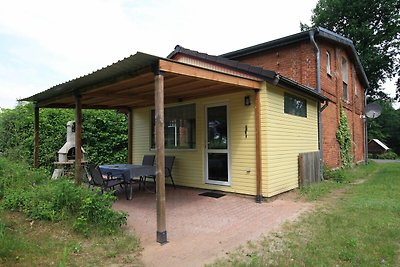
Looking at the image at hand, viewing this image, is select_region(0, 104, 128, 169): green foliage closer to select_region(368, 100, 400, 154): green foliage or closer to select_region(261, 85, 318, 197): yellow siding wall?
select_region(261, 85, 318, 197): yellow siding wall

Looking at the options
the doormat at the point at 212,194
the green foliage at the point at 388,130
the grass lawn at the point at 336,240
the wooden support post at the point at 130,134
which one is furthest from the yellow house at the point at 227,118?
the green foliage at the point at 388,130

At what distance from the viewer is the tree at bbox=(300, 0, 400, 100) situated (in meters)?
22.0

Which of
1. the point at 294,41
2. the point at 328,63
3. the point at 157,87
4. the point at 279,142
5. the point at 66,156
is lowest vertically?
the point at 66,156

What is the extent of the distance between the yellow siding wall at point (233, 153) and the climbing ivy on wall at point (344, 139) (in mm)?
6707

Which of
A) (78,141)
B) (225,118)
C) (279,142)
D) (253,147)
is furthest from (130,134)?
(279,142)

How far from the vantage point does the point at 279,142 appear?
273 inches

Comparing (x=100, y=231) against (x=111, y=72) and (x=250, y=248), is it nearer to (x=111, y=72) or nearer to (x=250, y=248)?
(x=250, y=248)

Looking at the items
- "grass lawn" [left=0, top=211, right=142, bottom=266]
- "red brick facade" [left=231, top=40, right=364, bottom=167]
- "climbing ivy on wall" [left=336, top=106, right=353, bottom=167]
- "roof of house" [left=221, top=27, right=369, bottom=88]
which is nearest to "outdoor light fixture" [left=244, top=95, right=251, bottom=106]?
"grass lawn" [left=0, top=211, right=142, bottom=266]

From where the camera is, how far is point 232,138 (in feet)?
23.5

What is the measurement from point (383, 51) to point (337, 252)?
2457 cm

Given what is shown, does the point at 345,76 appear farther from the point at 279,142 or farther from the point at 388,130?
the point at 388,130

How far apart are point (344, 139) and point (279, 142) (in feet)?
23.2

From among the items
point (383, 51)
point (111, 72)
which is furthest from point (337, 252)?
point (383, 51)

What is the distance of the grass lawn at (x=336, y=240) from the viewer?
127 inches
